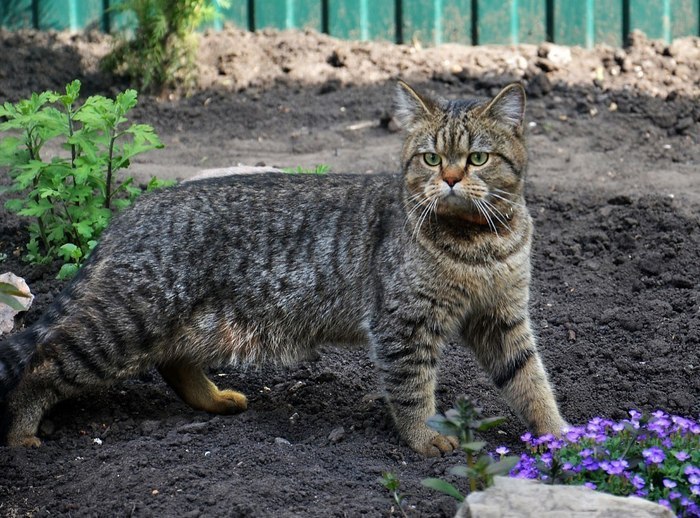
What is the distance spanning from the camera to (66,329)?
17.3 ft

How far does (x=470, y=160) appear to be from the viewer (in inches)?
200

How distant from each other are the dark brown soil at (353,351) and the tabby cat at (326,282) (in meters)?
0.29

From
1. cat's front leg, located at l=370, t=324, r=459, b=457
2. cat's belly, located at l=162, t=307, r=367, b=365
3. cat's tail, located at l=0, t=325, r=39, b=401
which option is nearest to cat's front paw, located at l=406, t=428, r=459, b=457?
cat's front leg, located at l=370, t=324, r=459, b=457

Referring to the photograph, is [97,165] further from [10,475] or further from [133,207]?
[10,475]

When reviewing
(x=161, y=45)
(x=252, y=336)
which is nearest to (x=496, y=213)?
(x=252, y=336)

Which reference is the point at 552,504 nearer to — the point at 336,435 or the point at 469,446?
the point at 469,446

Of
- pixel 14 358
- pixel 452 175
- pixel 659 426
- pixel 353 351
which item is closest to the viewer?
pixel 659 426

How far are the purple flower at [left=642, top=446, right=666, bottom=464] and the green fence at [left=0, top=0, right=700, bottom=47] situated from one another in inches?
296

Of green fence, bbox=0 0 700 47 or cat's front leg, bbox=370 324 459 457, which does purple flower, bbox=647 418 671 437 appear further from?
green fence, bbox=0 0 700 47

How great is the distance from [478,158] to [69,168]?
2698mm

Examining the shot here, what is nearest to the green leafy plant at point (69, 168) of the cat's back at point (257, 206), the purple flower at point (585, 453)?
the cat's back at point (257, 206)

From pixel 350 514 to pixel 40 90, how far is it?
715cm

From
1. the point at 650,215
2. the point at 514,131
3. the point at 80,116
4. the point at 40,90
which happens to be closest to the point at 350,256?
the point at 514,131

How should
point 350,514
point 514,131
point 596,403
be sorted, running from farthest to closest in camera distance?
point 596,403
point 514,131
point 350,514
